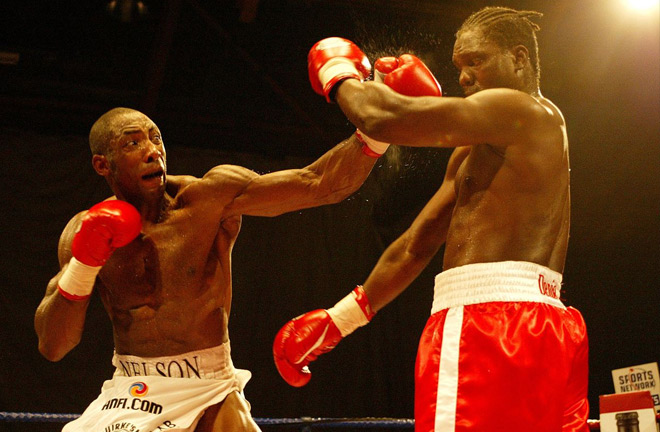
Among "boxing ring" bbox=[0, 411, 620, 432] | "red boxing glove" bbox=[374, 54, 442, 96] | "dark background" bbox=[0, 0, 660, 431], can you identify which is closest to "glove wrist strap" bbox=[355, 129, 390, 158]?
"red boxing glove" bbox=[374, 54, 442, 96]

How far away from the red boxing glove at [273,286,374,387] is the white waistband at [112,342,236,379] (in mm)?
223

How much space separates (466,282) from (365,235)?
12.9 feet

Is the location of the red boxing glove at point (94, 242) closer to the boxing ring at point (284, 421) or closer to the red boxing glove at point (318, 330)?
the red boxing glove at point (318, 330)

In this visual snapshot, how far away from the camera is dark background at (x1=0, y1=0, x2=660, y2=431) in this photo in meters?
4.52

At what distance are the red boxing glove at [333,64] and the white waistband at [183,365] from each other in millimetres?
846

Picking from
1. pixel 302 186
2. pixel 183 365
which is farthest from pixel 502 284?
pixel 183 365

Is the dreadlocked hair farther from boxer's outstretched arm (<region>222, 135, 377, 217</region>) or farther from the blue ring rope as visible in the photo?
the blue ring rope

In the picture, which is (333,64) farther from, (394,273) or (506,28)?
(394,273)

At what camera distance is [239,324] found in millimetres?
4965

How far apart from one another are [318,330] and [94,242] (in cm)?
67

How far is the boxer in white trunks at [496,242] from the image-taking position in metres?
1.37

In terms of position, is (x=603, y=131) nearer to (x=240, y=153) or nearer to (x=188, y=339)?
(x=240, y=153)

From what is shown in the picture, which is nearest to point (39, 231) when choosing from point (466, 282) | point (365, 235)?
point (365, 235)

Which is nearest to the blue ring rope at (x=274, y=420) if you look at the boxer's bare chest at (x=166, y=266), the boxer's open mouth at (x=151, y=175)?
the boxer's bare chest at (x=166, y=266)
